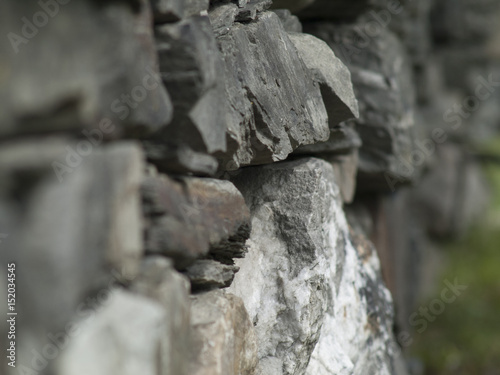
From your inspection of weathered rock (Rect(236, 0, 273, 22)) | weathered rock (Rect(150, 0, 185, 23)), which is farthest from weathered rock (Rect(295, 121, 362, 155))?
weathered rock (Rect(150, 0, 185, 23))

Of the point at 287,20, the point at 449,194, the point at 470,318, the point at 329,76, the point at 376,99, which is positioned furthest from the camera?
the point at 449,194

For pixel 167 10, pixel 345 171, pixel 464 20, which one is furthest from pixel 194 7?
pixel 464 20

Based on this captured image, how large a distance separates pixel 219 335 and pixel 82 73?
66 cm

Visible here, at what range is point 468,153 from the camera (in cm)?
596

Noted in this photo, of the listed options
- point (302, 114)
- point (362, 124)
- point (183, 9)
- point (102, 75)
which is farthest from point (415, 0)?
point (102, 75)

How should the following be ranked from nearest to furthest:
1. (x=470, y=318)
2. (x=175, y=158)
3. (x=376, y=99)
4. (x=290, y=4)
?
(x=175, y=158), (x=290, y=4), (x=376, y=99), (x=470, y=318)

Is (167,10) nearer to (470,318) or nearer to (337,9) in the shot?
(337,9)

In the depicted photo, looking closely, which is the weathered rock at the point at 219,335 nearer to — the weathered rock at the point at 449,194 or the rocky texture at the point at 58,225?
the rocky texture at the point at 58,225

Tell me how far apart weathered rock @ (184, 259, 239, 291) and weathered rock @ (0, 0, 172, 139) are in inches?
15.4

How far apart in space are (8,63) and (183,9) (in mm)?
477

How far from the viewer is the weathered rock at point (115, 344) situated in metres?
1.03

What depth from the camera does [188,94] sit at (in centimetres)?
130

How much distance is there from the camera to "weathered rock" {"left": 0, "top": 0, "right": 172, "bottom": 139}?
0.98m

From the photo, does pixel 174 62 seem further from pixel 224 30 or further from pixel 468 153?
pixel 468 153
